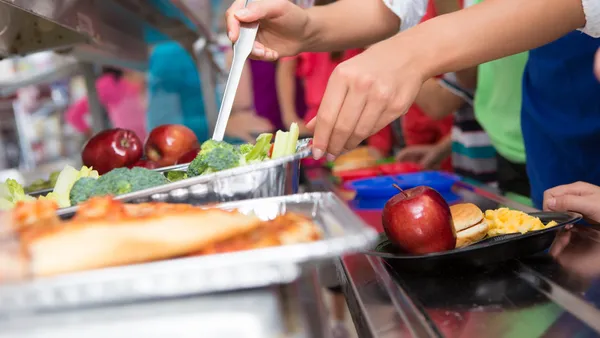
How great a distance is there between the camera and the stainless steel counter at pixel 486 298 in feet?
1.99

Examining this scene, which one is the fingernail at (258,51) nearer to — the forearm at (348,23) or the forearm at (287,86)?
the forearm at (348,23)

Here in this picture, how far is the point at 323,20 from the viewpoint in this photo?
145 cm

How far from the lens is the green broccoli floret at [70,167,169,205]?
2.51 feet

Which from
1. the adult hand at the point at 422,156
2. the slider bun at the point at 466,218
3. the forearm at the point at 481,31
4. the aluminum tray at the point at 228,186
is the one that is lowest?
the adult hand at the point at 422,156

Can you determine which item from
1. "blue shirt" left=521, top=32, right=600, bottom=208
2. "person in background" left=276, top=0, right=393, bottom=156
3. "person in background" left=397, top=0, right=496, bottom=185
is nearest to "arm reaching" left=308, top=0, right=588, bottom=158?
"blue shirt" left=521, top=32, right=600, bottom=208

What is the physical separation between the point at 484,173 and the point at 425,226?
6.25 feet

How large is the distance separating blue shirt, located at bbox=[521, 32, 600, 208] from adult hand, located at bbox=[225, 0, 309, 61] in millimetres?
753

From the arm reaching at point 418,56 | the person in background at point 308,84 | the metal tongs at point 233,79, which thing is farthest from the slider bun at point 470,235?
the person in background at point 308,84

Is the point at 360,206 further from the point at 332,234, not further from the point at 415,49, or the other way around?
the point at 332,234

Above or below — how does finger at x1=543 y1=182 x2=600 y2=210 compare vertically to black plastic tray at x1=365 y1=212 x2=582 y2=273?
below

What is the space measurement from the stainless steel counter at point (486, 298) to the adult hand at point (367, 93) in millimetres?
228

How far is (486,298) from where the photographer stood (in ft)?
2.27

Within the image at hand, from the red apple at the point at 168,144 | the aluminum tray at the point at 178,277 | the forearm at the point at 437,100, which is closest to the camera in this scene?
the aluminum tray at the point at 178,277

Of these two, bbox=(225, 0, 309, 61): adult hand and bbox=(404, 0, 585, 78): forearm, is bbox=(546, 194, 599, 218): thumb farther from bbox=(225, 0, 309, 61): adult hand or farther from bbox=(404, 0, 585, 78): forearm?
bbox=(225, 0, 309, 61): adult hand
